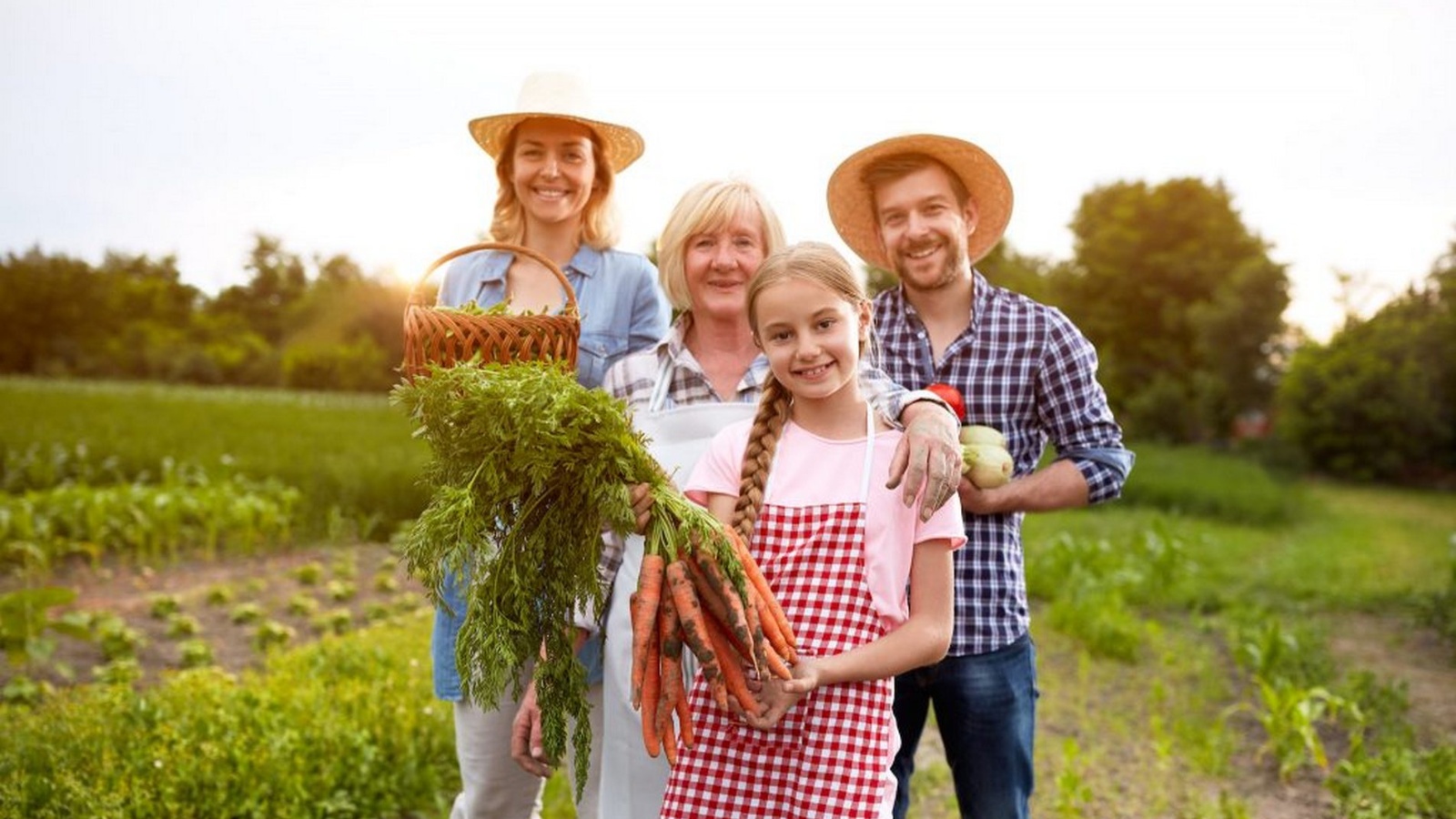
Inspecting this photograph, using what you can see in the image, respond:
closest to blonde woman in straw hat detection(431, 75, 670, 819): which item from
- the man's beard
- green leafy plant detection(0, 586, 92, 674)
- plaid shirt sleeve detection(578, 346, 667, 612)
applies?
plaid shirt sleeve detection(578, 346, 667, 612)

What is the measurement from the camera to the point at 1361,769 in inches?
176

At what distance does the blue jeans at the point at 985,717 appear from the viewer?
237 cm

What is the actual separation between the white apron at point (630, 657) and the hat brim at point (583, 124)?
886mm

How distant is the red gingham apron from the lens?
1805 millimetres

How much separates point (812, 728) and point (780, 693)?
5.5 inches

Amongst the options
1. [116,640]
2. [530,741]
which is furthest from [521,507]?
[116,640]

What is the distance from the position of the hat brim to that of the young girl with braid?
1018 millimetres

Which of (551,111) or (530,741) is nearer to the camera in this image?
(530,741)

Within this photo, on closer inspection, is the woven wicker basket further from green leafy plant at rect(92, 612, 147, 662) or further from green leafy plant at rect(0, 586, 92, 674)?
green leafy plant at rect(92, 612, 147, 662)

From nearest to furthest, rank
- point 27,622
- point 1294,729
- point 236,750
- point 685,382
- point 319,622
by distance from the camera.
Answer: point 685,382, point 236,750, point 1294,729, point 27,622, point 319,622

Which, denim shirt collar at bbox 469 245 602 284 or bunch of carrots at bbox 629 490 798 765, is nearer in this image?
bunch of carrots at bbox 629 490 798 765

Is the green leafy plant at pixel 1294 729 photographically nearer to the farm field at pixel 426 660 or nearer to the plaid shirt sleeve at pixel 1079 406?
the farm field at pixel 426 660

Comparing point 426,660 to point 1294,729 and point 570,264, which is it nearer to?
point 570,264

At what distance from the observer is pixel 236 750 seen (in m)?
3.42
